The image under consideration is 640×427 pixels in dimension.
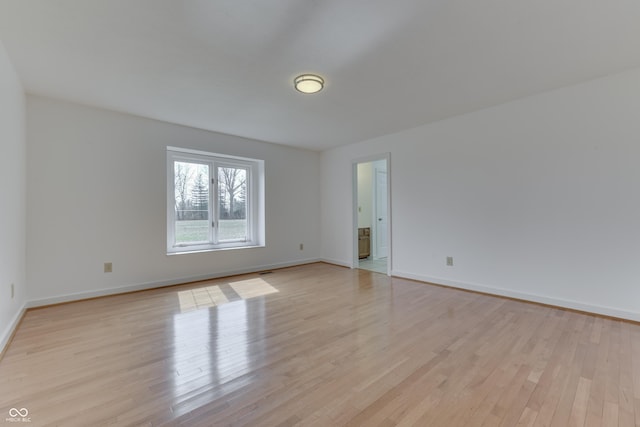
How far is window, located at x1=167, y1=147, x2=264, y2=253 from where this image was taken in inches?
163

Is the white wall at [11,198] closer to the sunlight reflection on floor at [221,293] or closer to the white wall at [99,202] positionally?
the white wall at [99,202]

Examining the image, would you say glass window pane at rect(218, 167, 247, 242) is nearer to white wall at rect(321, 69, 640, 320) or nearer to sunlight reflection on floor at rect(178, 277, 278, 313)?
sunlight reflection on floor at rect(178, 277, 278, 313)

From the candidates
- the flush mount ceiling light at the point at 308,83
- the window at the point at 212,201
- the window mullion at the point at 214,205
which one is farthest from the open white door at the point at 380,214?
the flush mount ceiling light at the point at 308,83

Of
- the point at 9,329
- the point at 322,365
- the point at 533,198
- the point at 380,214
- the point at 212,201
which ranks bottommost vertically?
the point at 322,365

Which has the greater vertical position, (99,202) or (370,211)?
(99,202)

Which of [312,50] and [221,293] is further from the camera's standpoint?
[221,293]

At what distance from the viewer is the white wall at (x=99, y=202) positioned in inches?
120

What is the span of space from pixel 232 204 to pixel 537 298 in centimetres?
454

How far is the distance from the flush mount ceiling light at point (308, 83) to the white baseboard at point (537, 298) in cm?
305

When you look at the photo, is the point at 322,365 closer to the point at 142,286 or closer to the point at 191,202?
the point at 142,286

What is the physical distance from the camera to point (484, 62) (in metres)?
2.37

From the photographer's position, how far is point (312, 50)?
217 cm

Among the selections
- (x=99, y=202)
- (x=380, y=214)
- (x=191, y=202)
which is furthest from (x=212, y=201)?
(x=380, y=214)

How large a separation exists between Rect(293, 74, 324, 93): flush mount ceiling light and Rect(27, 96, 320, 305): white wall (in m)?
2.23
